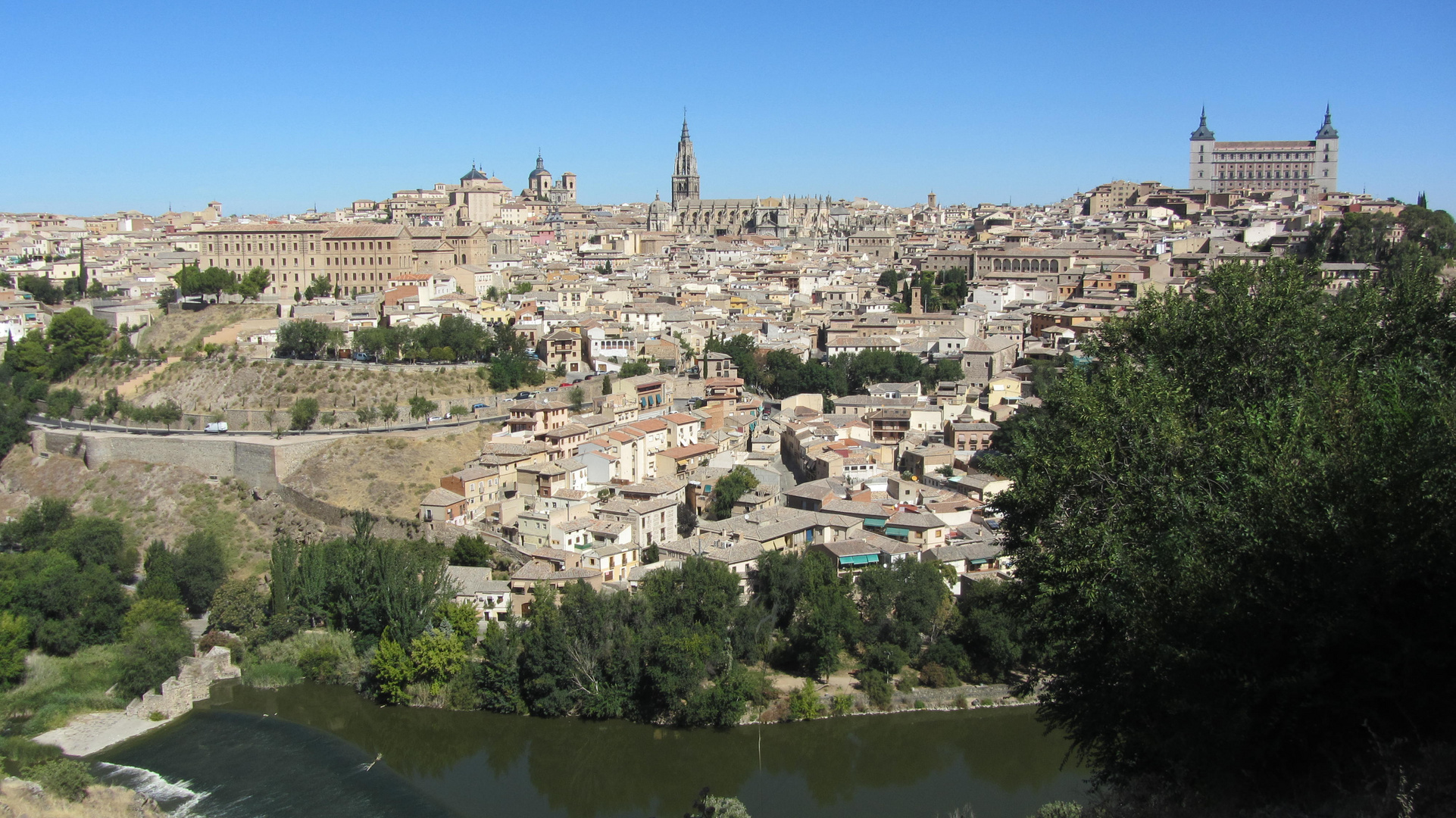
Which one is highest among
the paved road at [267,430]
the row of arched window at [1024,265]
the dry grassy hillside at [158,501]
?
the row of arched window at [1024,265]

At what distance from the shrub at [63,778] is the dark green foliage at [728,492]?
223 inches

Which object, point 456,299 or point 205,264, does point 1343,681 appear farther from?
point 205,264

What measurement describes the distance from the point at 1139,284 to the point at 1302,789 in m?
16.6

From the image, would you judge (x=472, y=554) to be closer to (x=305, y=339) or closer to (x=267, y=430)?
(x=267, y=430)

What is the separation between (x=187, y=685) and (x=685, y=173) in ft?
116

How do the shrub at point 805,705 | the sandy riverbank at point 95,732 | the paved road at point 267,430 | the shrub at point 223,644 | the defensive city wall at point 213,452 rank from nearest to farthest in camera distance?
the sandy riverbank at point 95,732 → the shrub at point 805,705 → the shrub at point 223,644 → the defensive city wall at point 213,452 → the paved road at point 267,430

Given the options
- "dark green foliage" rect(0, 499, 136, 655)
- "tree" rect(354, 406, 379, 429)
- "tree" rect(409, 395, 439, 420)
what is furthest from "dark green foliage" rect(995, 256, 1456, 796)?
"tree" rect(354, 406, 379, 429)

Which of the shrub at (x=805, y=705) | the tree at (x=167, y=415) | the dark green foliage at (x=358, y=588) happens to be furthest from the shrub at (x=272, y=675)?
the tree at (x=167, y=415)

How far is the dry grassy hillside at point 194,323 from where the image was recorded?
17531mm

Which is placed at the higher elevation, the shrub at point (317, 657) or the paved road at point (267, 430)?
the paved road at point (267, 430)

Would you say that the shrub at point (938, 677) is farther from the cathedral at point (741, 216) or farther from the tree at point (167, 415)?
the cathedral at point (741, 216)

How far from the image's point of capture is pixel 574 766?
306 inches

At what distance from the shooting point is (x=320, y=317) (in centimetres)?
1733

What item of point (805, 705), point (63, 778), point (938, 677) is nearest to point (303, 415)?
point (63, 778)
